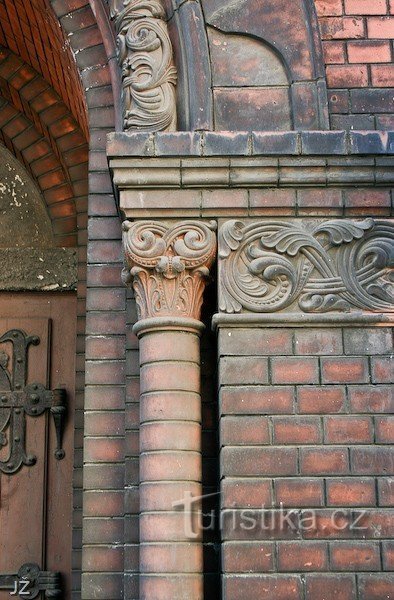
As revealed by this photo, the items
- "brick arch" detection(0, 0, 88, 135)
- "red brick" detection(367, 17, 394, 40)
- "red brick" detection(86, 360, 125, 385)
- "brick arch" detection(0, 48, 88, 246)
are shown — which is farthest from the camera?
"brick arch" detection(0, 48, 88, 246)

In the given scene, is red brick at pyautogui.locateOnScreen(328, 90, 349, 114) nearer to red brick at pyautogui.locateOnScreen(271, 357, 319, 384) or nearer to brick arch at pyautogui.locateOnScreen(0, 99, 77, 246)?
red brick at pyautogui.locateOnScreen(271, 357, 319, 384)

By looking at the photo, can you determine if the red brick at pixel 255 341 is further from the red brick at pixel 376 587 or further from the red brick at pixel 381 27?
the red brick at pixel 381 27

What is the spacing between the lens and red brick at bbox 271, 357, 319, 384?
3.12 m

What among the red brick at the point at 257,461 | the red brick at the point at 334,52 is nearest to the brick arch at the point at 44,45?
the red brick at the point at 334,52

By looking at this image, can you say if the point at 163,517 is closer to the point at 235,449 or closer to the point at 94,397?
the point at 235,449

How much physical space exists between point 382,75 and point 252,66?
1.52 ft

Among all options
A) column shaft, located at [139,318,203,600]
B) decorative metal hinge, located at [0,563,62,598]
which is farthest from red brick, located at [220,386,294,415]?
decorative metal hinge, located at [0,563,62,598]

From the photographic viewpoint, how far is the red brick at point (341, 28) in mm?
3512

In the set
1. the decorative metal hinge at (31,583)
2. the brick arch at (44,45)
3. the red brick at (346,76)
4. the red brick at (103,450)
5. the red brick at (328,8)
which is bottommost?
the decorative metal hinge at (31,583)

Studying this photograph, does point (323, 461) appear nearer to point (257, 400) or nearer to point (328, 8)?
point (257, 400)

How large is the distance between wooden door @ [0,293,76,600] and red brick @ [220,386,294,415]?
4.91 feet

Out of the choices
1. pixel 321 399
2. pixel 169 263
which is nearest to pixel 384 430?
pixel 321 399

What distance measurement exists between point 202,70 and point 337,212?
674 mm

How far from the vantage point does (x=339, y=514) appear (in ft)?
9.82
